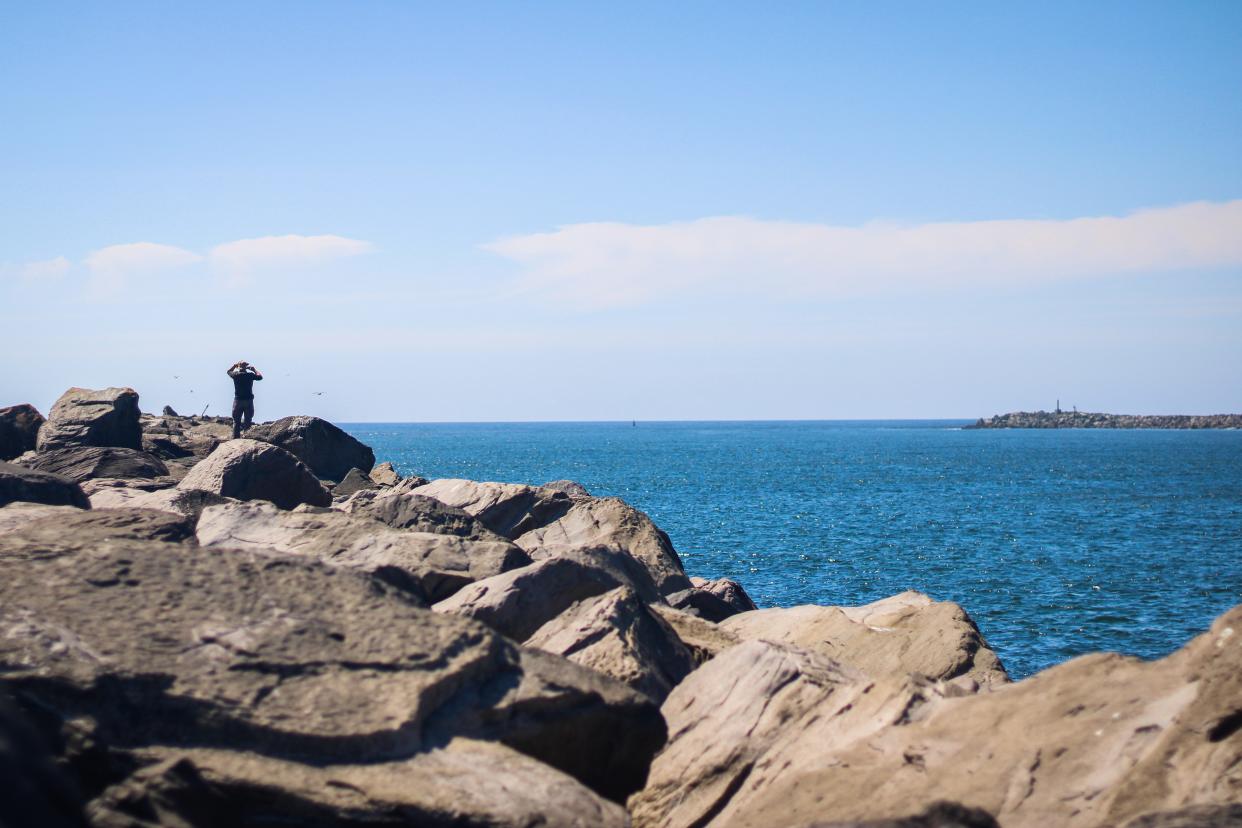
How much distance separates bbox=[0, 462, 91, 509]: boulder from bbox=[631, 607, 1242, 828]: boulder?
950 cm

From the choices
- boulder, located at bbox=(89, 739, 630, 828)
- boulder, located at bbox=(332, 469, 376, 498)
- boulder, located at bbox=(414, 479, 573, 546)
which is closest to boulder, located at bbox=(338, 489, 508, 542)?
boulder, located at bbox=(414, 479, 573, 546)

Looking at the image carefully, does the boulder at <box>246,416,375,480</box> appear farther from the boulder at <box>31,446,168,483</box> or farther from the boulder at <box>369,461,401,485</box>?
the boulder at <box>31,446,168,483</box>

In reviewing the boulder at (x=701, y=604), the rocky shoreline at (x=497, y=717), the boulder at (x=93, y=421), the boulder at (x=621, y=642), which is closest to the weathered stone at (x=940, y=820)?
the rocky shoreline at (x=497, y=717)

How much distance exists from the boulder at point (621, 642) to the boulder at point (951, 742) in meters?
0.36

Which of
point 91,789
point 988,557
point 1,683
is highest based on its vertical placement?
point 1,683

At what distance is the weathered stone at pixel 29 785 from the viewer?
4.68m

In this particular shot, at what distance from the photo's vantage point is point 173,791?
6199 millimetres

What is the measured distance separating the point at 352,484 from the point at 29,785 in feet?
64.8

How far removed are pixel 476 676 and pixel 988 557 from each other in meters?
31.0

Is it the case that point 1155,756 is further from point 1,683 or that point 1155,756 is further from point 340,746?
point 1,683

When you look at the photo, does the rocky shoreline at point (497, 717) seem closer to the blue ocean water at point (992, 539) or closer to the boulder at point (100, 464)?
the boulder at point (100, 464)

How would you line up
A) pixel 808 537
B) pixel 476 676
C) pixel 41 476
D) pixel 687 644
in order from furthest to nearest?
pixel 808 537 < pixel 41 476 < pixel 687 644 < pixel 476 676

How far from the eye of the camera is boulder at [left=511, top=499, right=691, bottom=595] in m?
15.8

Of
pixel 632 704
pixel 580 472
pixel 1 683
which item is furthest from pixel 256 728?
pixel 580 472
